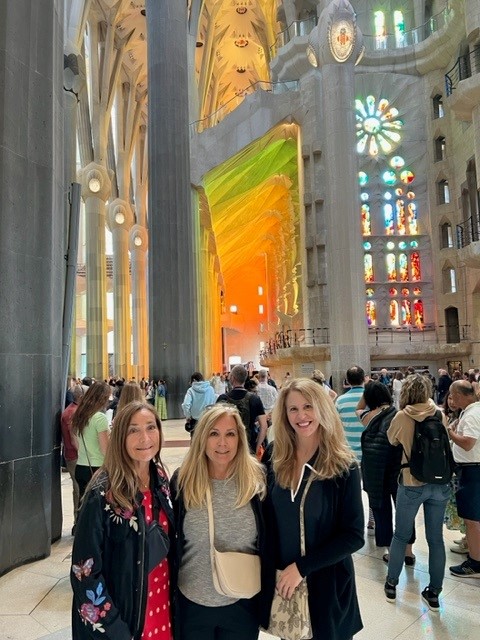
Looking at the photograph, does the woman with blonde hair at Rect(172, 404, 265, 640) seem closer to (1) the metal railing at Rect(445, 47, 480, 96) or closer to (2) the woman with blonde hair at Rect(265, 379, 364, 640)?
(2) the woman with blonde hair at Rect(265, 379, 364, 640)

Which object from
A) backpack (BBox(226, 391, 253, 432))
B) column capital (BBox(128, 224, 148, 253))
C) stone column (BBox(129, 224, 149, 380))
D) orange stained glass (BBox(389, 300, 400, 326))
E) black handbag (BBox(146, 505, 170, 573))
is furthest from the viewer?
column capital (BBox(128, 224, 148, 253))

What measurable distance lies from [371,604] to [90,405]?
2.58 meters

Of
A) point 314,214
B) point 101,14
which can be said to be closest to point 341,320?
point 314,214

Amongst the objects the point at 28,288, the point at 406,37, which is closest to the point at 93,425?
the point at 28,288

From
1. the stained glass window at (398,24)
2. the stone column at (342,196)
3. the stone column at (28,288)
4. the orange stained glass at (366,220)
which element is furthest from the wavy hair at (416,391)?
the stained glass window at (398,24)

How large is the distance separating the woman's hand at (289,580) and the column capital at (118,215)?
33518mm

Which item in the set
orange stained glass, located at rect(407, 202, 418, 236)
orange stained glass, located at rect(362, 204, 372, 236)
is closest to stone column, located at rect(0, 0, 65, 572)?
orange stained glass, located at rect(362, 204, 372, 236)

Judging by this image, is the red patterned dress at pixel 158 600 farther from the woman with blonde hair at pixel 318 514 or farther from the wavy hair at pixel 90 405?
the wavy hair at pixel 90 405

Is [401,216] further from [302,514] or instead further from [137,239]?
[302,514]

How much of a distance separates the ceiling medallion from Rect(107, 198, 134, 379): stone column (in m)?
18.4

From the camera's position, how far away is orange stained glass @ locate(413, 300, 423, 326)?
26.2 metres

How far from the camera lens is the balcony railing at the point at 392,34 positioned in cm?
2450

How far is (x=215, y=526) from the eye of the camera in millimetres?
1870

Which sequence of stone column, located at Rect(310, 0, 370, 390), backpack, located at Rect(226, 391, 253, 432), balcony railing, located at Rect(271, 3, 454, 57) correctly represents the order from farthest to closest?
balcony railing, located at Rect(271, 3, 454, 57), stone column, located at Rect(310, 0, 370, 390), backpack, located at Rect(226, 391, 253, 432)
